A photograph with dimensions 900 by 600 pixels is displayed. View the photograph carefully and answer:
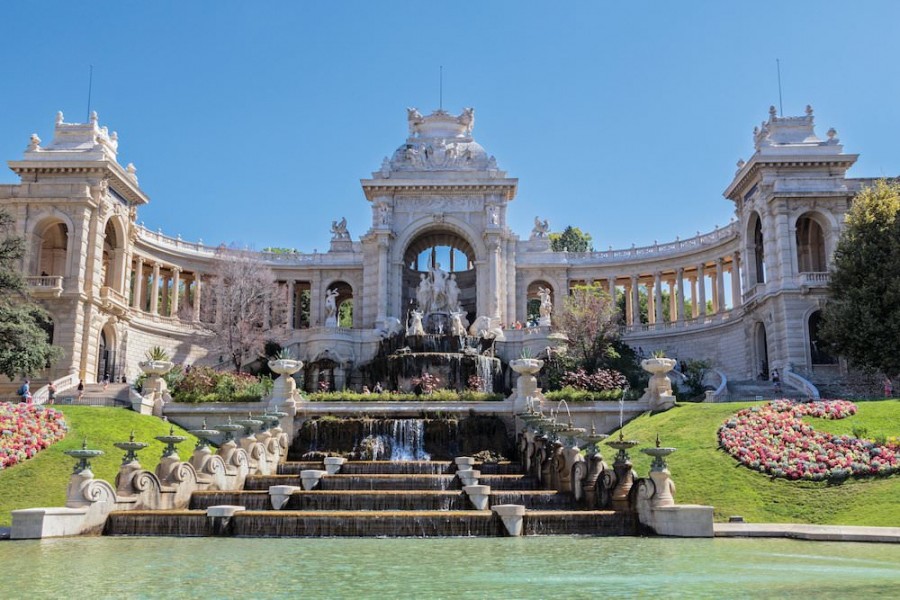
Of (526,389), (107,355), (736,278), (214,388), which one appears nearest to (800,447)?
(526,389)

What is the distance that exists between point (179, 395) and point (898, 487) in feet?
92.2

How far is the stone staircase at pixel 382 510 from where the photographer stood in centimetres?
1850

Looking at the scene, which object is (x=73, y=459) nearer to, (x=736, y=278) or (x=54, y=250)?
(x=54, y=250)

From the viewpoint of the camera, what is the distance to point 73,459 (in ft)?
87.6

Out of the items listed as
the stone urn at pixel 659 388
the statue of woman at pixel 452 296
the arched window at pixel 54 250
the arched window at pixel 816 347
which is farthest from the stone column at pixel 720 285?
the arched window at pixel 54 250

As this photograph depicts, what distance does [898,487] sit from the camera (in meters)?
21.1

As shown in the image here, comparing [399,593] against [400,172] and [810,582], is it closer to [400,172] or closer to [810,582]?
[810,582]

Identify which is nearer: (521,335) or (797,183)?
(797,183)

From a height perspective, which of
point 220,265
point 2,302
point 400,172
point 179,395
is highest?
point 400,172

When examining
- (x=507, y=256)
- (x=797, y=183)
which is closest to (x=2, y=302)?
(x=507, y=256)

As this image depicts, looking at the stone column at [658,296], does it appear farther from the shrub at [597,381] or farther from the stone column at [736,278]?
the shrub at [597,381]

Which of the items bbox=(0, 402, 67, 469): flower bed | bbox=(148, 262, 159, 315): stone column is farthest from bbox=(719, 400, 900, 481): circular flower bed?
bbox=(148, 262, 159, 315): stone column

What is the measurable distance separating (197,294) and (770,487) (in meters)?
53.1

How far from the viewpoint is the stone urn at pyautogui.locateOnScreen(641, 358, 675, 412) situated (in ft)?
113
